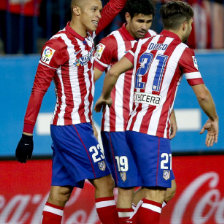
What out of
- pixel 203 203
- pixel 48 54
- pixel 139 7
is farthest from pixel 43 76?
pixel 203 203

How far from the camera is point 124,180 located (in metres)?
5.90

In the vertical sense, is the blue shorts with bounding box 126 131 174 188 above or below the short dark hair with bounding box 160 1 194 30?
below

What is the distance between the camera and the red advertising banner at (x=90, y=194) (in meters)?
6.56

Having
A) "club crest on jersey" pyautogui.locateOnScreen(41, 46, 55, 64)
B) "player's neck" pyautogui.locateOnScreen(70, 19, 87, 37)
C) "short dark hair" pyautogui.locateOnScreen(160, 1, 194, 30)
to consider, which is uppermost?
"short dark hair" pyautogui.locateOnScreen(160, 1, 194, 30)

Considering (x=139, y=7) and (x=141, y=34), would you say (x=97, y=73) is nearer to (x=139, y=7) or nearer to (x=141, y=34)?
(x=141, y=34)

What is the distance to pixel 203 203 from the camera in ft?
21.8

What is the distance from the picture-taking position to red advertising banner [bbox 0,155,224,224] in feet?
21.5

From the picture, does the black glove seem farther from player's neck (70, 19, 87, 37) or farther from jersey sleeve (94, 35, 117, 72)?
jersey sleeve (94, 35, 117, 72)

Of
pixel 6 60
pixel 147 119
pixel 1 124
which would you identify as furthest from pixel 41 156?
pixel 147 119

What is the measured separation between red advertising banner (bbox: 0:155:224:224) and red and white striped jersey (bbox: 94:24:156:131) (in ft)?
2.68

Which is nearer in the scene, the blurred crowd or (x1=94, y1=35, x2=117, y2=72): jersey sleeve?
(x1=94, y1=35, x2=117, y2=72): jersey sleeve

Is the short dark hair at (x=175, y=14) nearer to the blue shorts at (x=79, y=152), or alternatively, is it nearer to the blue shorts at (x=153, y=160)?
the blue shorts at (x=153, y=160)

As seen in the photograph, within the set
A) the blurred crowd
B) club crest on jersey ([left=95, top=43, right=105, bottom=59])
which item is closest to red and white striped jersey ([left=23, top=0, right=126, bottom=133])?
club crest on jersey ([left=95, top=43, right=105, bottom=59])

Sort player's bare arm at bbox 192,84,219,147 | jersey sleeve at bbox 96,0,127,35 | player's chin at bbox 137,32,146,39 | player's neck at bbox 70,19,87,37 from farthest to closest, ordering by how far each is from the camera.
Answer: player's chin at bbox 137,32,146,39
jersey sleeve at bbox 96,0,127,35
player's neck at bbox 70,19,87,37
player's bare arm at bbox 192,84,219,147
